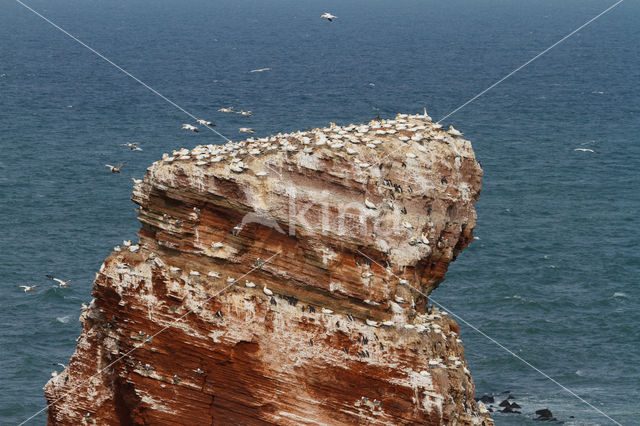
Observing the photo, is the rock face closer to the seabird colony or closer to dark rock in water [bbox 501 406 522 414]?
the seabird colony

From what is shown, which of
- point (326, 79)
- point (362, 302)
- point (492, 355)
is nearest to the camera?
point (362, 302)

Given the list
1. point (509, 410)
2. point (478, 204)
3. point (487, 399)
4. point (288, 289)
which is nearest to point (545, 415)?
point (509, 410)

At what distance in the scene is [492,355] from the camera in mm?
78875

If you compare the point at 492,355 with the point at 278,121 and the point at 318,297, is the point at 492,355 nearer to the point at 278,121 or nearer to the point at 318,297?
the point at 318,297

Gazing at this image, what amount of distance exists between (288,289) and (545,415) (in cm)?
3536

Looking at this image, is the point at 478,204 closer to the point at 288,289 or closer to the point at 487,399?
the point at 487,399

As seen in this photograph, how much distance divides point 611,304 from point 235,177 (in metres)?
55.4

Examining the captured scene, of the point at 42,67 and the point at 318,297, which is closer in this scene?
the point at 318,297

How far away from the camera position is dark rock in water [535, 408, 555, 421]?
2768 inches

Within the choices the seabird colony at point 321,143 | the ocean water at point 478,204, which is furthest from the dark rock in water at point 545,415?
the seabird colony at point 321,143

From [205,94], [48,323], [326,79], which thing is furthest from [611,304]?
[326,79]

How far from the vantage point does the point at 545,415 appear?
70.6 m

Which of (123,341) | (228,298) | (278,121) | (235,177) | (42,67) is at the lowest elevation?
(42,67)

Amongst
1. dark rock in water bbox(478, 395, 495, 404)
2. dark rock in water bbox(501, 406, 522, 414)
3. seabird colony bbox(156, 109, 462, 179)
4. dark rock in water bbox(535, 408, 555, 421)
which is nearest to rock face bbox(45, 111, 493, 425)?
seabird colony bbox(156, 109, 462, 179)
